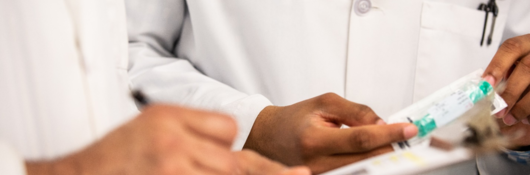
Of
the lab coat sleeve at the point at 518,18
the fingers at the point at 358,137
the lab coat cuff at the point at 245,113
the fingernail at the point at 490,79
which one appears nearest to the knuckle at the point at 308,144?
the fingers at the point at 358,137

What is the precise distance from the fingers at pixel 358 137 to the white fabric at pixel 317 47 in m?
0.18

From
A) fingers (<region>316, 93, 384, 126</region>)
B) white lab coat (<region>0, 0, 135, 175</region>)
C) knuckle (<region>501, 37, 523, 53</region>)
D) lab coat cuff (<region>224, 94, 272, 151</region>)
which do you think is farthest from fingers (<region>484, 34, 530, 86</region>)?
white lab coat (<region>0, 0, 135, 175</region>)

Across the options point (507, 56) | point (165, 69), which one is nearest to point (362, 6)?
point (507, 56)

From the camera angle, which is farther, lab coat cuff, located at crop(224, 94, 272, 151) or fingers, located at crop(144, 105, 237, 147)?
lab coat cuff, located at crop(224, 94, 272, 151)

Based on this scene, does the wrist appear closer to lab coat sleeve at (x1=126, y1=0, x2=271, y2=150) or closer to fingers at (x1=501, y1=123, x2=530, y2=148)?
lab coat sleeve at (x1=126, y1=0, x2=271, y2=150)

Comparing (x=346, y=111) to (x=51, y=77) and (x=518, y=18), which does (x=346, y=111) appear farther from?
(x=518, y=18)

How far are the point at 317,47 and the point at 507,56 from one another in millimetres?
236

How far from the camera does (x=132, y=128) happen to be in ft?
0.64

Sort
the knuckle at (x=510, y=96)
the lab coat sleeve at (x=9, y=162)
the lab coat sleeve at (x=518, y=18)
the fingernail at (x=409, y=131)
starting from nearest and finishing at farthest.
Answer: the lab coat sleeve at (x=9, y=162)
the fingernail at (x=409, y=131)
the knuckle at (x=510, y=96)
the lab coat sleeve at (x=518, y=18)

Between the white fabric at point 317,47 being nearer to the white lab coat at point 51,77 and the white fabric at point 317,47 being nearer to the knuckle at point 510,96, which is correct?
the knuckle at point 510,96

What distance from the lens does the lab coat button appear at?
1.65 feet

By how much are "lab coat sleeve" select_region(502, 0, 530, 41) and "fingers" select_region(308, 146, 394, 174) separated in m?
0.39

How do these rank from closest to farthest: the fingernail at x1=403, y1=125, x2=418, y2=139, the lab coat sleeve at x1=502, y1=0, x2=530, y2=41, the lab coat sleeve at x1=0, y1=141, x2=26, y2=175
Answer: the lab coat sleeve at x1=0, y1=141, x2=26, y2=175 < the fingernail at x1=403, y1=125, x2=418, y2=139 < the lab coat sleeve at x1=502, y1=0, x2=530, y2=41

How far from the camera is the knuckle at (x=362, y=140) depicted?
330 millimetres
